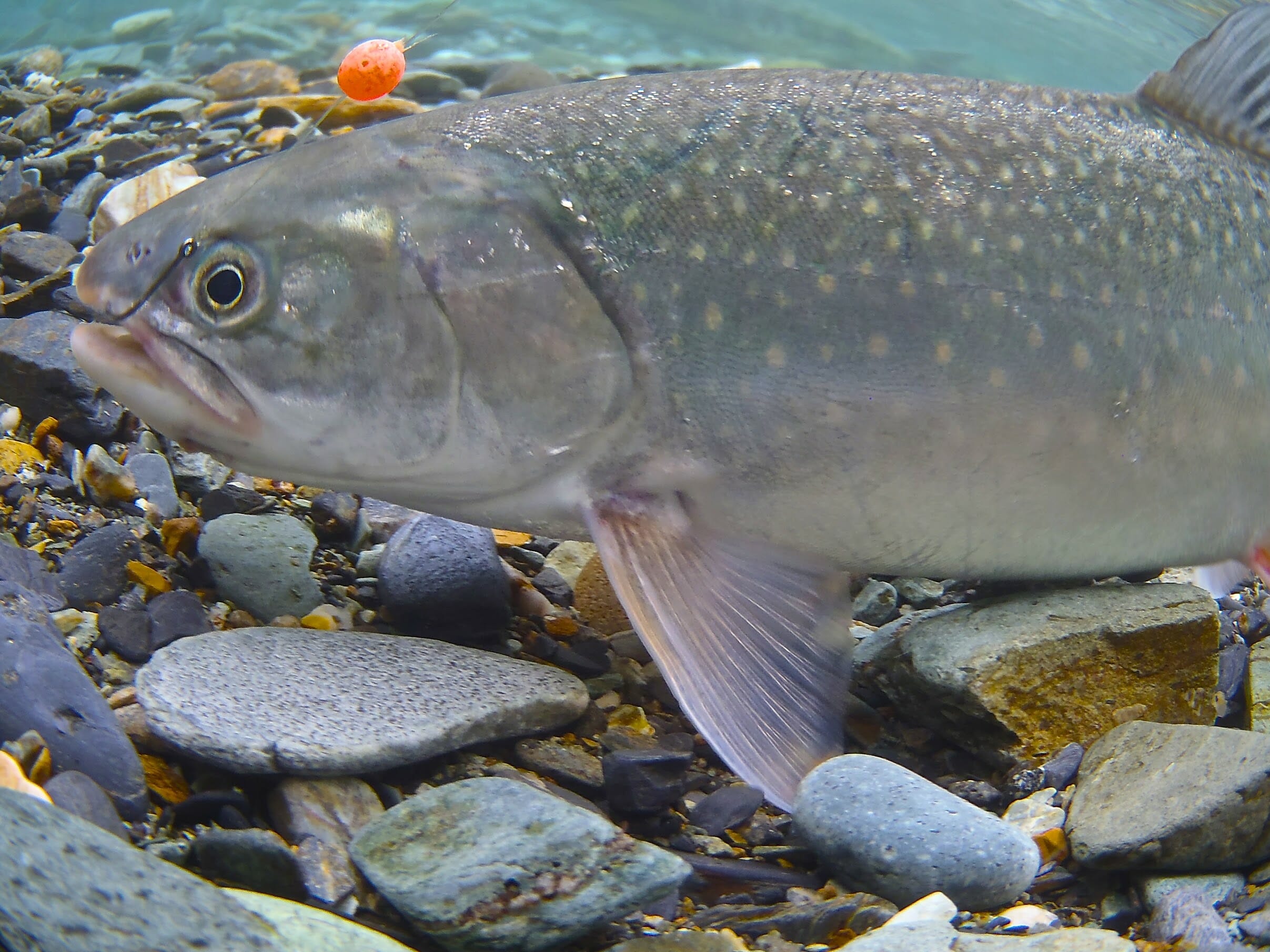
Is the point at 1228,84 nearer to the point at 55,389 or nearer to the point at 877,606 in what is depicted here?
the point at 877,606

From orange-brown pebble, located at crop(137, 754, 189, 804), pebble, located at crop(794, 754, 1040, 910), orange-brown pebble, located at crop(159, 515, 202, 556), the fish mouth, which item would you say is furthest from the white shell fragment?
pebble, located at crop(794, 754, 1040, 910)

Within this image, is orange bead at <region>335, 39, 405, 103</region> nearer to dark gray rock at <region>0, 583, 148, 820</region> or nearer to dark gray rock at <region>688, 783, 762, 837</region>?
dark gray rock at <region>0, 583, 148, 820</region>

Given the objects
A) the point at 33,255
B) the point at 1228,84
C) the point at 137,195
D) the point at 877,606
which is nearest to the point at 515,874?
the point at 877,606

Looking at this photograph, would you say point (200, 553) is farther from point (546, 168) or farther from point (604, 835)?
point (604, 835)

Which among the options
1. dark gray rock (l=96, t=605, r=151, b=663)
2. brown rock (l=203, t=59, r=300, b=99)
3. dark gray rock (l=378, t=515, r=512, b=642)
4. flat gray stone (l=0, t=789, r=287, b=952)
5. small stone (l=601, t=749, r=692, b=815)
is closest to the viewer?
flat gray stone (l=0, t=789, r=287, b=952)

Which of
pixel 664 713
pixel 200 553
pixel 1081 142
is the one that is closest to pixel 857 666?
pixel 664 713

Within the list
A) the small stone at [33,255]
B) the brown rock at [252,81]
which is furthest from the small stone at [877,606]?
the brown rock at [252,81]
